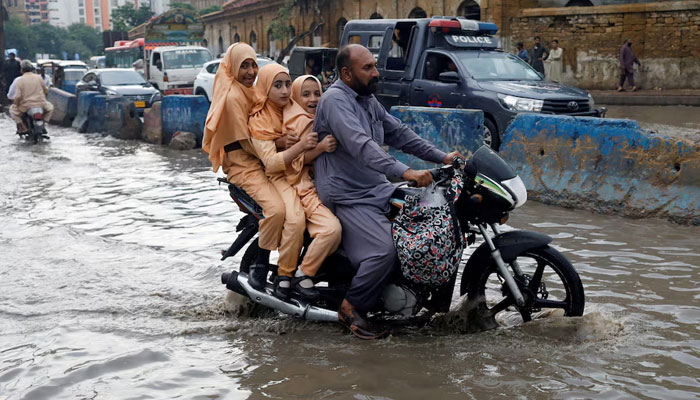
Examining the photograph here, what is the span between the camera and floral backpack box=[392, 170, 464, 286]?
13.7ft

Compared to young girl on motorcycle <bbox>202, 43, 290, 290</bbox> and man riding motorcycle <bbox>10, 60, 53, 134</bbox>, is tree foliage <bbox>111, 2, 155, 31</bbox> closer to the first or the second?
man riding motorcycle <bbox>10, 60, 53, 134</bbox>

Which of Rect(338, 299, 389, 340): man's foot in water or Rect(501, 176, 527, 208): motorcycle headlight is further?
Rect(338, 299, 389, 340): man's foot in water

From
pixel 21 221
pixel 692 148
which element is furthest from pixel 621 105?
pixel 21 221

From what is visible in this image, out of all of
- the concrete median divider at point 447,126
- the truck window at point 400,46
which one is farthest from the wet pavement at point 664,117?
the concrete median divider at point 447,126

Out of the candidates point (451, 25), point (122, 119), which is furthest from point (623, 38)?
point (122, 119)

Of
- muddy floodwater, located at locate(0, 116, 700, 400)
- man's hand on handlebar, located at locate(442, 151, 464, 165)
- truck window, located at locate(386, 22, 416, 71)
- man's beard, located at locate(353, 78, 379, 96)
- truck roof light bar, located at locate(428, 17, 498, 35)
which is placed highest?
truck roof light bar, located at locate(428, 17, 498, 35)

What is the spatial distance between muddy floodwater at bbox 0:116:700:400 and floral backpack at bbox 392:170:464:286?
1.59ft

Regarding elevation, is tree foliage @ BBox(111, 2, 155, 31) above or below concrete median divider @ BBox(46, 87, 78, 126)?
above

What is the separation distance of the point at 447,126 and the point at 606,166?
7.88 ft

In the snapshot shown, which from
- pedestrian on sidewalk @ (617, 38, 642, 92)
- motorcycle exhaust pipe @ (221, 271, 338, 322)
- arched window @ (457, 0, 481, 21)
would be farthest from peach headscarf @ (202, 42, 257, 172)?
arched window @ (457, 0, 481, 21)

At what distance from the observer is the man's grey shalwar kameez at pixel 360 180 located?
430 centimetres

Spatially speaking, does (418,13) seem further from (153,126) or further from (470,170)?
(470,170)

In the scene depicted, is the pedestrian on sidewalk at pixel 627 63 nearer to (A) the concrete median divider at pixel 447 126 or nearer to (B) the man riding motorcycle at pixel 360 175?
(A) the concrete median divider at pixel 447 126

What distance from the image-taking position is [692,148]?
23.9 feet
